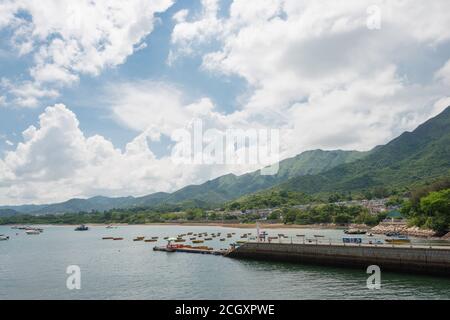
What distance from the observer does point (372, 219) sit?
173 metres

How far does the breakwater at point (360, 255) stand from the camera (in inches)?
1941

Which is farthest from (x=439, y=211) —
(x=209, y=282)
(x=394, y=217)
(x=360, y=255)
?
(x=394, y=217)

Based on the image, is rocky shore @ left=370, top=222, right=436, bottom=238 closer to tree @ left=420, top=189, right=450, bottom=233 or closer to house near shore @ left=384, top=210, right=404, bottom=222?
tree @ left=420, top=189, right=450, bottom=233

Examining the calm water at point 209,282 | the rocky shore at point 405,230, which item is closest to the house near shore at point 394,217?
the rocky shore at point 405,230

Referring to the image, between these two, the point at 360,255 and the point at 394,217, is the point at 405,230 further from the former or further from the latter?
the point at 360,255

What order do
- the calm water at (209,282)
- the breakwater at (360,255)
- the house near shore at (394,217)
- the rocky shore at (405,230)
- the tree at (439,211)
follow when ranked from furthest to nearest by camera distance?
the house near shore at (394,217), the rocky shore at (405,230), the tree at (439,211), the breakwater at (360,255), the calm water at (209,282)

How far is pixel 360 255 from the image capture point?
185 feet

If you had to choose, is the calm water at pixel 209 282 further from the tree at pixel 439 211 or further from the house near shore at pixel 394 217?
the house near shore at pixel 394 217

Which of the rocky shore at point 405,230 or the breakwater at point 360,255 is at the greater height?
the breakwater at point 360,255

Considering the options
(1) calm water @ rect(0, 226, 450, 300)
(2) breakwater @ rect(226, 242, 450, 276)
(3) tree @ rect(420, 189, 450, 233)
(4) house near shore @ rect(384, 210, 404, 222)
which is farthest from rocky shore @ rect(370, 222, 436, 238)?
(1) calm water @ rect(0, 226, 450, 300)

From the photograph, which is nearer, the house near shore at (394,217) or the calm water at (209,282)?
the calm water at (209,282)

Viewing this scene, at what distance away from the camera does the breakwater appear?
1941 inches
